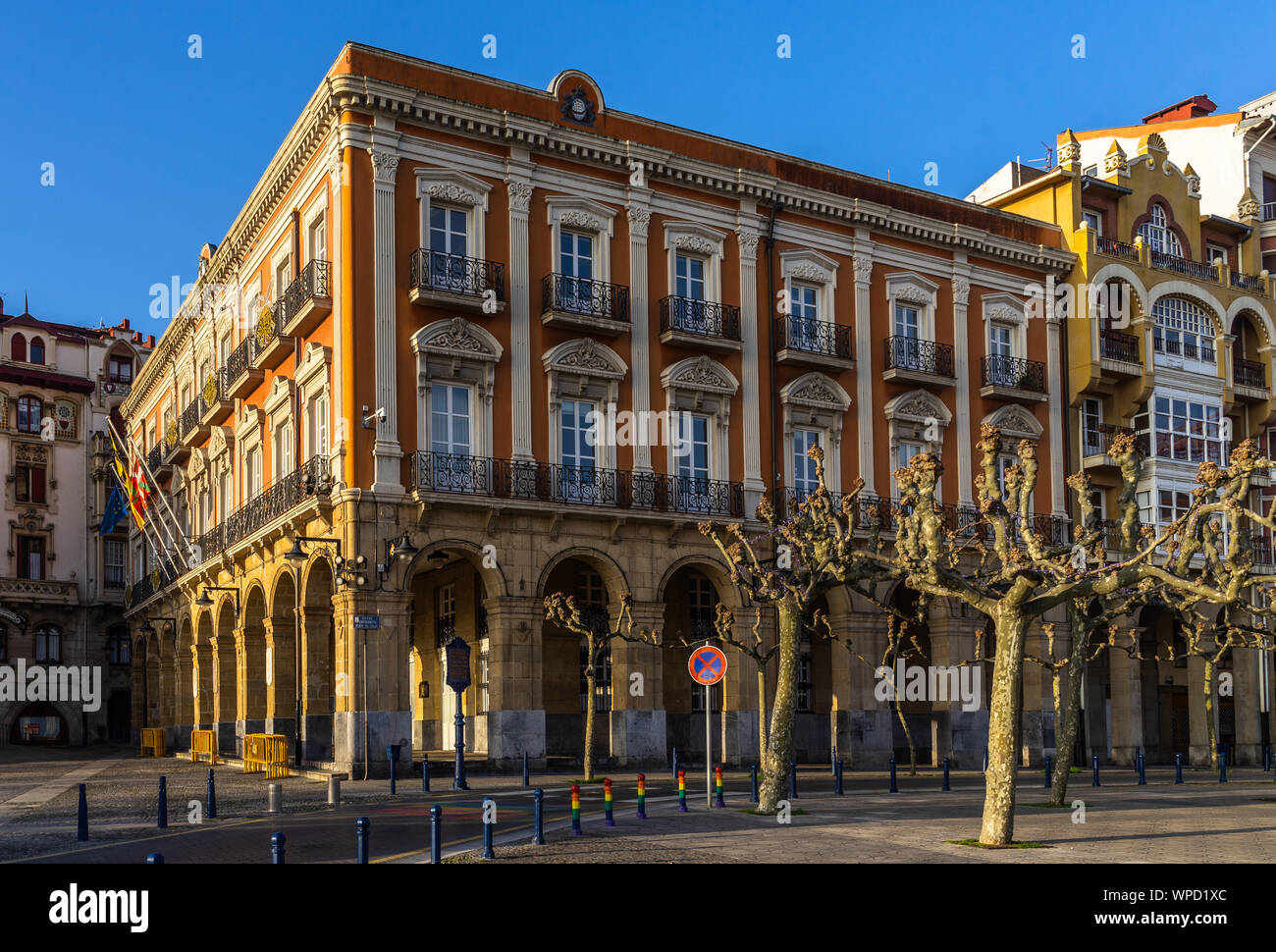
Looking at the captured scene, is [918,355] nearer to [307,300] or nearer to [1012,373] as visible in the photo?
[1012,373]

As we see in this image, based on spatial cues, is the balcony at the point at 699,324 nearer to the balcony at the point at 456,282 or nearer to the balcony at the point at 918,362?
the balcony at the point at 456,282

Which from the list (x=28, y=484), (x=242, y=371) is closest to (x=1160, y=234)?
(x=242, y=371)

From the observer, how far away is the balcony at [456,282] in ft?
103

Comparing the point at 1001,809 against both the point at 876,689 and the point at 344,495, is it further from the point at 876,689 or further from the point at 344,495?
the point at 876,689

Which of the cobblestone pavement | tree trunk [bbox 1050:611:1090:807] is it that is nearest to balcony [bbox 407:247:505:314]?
the cobblestone pavement

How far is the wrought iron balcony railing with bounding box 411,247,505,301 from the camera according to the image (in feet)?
103

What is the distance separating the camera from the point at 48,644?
63312 millimetres

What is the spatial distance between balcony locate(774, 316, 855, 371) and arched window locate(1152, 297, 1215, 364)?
42.4 feet

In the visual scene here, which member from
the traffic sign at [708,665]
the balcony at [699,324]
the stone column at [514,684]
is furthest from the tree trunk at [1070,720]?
the balcony at [699,324]

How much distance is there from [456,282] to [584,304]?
132 inches

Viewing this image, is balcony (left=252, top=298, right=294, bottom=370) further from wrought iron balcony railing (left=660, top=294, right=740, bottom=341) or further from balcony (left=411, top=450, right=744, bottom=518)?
wrought iron balcony railing (left=660, top=294, right=740, bottom=341)

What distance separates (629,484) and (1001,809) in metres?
17.5

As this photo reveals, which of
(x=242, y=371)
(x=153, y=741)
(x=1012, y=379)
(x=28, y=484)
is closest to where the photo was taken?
(x=242, y=371)
